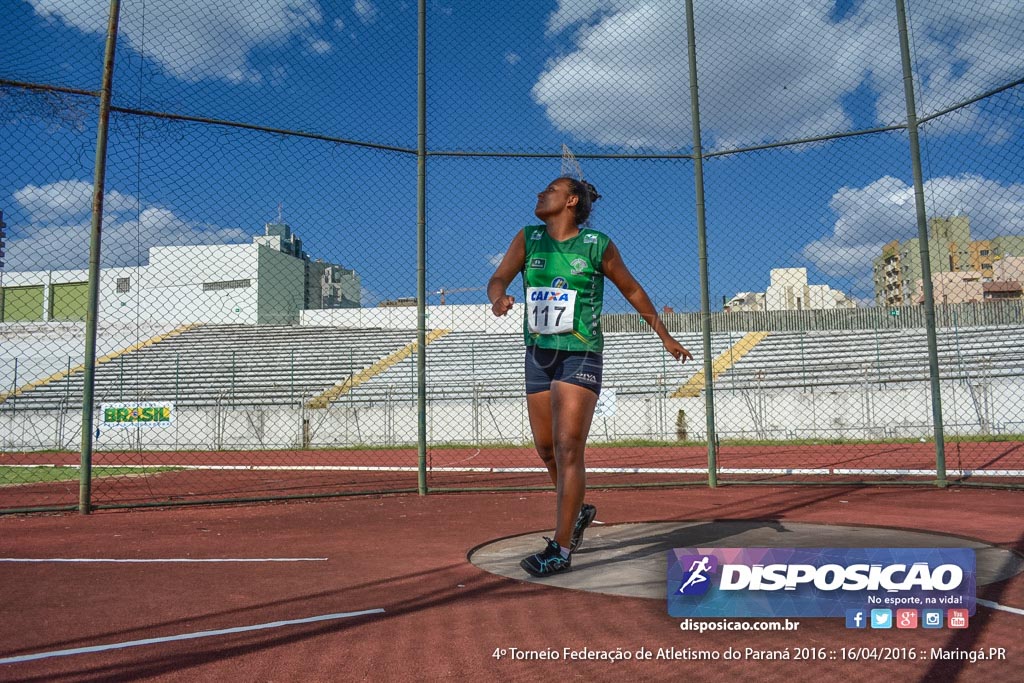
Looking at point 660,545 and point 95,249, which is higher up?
point 95,249

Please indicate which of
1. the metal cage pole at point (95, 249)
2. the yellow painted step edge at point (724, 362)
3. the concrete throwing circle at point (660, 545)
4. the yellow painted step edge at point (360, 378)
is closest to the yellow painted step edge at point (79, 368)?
the yellow painted step edge at point (360, 378)

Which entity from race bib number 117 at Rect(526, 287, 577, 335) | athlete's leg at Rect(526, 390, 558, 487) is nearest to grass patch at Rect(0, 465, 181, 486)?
athlete's leg at Rect(526, 390, 558, 487)

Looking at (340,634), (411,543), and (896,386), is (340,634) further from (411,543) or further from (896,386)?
(896,386)

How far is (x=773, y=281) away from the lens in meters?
8.78

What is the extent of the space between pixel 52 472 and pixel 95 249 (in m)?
9.02

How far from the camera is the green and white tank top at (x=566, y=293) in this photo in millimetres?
3988

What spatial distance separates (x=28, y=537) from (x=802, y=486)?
6.90 metres

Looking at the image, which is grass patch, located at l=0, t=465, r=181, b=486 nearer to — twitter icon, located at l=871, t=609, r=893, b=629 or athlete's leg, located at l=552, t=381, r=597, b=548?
athlete's leg, located at l=552, t=381, r=597, b=548

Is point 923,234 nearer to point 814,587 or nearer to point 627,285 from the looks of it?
point 627,285

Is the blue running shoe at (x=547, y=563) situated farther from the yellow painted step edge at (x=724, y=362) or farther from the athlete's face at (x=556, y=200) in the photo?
the yellow painted step edge at (x=724, y=362)

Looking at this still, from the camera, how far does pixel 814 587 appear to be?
117 inches

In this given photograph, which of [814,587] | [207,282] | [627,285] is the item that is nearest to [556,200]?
[627,285]

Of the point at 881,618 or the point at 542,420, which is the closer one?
the point at 881,618

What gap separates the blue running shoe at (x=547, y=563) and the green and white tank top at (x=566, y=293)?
3.37 feet
